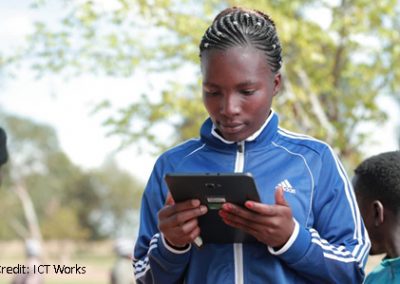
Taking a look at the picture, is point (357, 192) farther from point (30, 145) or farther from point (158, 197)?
point (30, 145)

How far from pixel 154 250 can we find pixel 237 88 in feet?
1.96

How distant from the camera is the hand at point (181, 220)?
230 centimetres

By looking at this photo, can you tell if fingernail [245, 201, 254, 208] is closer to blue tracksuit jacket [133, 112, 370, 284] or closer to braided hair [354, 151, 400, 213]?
blue tracksuit jacket [133, 112, 370, 284]

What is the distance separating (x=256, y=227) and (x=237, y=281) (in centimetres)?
25

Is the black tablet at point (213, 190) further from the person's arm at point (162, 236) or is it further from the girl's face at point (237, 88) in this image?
the girl's face at point (237, 88)

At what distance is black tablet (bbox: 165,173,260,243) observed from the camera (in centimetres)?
220

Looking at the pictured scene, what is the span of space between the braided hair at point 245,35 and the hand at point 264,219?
1.65ft

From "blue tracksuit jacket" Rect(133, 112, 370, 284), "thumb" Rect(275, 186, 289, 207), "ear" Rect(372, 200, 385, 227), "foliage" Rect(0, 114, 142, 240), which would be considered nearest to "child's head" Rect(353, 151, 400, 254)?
"ear" Rect(372, 200, 385, 227)

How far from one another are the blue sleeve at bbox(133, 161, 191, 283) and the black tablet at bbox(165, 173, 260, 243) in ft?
0.60

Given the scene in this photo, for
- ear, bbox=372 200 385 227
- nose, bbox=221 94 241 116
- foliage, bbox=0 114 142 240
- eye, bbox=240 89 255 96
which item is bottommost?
ear, bbox=372 200 385 227

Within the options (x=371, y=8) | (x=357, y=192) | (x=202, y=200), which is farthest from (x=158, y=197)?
(x=371, y=8)

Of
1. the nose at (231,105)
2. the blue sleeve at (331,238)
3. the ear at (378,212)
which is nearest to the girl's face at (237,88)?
the nose at (231,105)

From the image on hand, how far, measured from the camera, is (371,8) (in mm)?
9039

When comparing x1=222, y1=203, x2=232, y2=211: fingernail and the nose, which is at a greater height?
the nose
